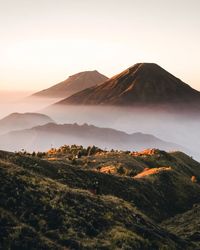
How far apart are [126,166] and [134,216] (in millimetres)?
25919

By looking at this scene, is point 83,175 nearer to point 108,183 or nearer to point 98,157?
point 108,183

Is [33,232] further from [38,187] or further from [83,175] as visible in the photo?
[83,175]

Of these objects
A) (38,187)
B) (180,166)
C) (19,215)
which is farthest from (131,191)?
(180,166)

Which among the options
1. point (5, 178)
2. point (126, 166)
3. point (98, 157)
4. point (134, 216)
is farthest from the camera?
point (98, 157)

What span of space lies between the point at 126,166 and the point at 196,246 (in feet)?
87.9

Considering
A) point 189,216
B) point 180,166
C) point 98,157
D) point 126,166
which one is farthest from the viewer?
point 180,166

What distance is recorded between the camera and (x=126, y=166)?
2117 inches

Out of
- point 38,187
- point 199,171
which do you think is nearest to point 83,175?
point 38,187

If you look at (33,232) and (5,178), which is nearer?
(33,232)

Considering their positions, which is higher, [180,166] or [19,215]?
[180,166]

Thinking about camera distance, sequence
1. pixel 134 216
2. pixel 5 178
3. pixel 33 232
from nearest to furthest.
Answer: pixel 33 232 < pixel 5 178 < pixel 134 216

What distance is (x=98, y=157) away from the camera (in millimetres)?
57969

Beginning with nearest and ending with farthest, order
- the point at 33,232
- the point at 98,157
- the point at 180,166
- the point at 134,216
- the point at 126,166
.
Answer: the point at 33,232 < the point at 134,216 < the point at 126,166 < the point at 98,157 < the point at 180,166

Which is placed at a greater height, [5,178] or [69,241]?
[5,178]
